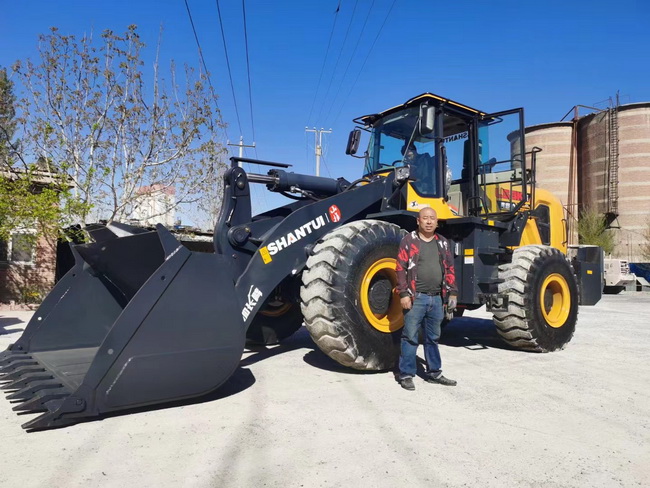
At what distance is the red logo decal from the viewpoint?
5031mm

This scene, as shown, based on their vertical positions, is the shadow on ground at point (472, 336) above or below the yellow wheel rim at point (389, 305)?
below

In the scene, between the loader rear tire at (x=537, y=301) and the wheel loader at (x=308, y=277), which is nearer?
the wheel loader at (x=308, y=277)

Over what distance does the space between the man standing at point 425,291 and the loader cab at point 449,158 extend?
1.32 m

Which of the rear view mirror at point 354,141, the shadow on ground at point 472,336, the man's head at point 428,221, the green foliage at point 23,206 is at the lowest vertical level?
the shadow on ground at point 472,336

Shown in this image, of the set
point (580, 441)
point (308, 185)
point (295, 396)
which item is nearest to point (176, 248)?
point (295, 396)

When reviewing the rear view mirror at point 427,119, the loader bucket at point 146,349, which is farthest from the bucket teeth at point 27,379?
the rear view mirror at point 427,119

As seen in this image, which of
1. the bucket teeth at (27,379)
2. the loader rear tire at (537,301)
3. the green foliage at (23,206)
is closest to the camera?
the bucket teeth at (27,379)

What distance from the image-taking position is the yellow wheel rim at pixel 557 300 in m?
6.38

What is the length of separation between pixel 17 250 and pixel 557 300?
41.7ft

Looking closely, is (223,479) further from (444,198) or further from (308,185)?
(444,198)

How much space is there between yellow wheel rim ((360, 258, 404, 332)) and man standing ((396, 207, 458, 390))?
0.33 m

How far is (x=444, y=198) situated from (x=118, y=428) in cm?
453

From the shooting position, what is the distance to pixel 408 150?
19.9 feet

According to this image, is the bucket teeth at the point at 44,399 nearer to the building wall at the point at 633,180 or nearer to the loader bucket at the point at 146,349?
the loader bucket at the point at 146,349
